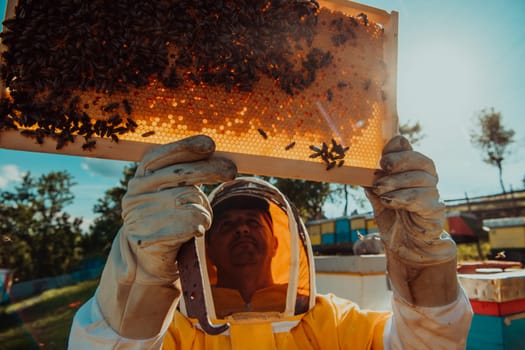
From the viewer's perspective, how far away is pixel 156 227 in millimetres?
1854

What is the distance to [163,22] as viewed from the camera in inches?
78.6

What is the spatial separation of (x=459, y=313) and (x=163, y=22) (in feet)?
8.69

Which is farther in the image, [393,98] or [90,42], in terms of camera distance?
[393,98]

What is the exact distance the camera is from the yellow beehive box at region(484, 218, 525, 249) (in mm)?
10781

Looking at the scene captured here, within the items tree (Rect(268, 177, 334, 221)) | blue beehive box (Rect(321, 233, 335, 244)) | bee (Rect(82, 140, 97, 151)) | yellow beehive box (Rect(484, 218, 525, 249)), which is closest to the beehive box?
bee (Rect(82, 140, 97, 151))

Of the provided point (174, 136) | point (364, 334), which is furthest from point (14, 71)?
point (364, 334)

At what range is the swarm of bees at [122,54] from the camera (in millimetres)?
1841

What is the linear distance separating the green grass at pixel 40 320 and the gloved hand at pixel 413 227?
11.8m

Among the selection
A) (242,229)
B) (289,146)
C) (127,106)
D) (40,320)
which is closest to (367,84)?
(289,146)

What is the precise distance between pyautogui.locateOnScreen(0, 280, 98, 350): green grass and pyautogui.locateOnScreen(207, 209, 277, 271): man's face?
33.3 feet

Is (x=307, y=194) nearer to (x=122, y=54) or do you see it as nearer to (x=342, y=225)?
(x=342, y=225)

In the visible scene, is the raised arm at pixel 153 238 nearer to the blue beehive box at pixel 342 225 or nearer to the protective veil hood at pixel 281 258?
the protective veil hood at pixel 281 258

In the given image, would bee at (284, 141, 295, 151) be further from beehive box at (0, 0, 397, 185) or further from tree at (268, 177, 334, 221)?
tree at (268, 177, 334, 221)

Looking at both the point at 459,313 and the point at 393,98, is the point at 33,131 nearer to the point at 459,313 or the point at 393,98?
the point at 393,98
